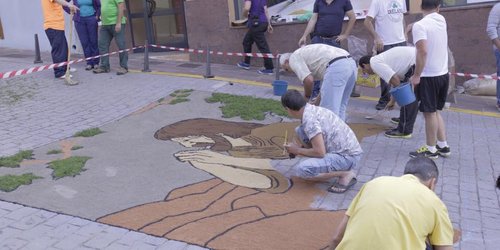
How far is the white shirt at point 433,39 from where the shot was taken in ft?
18.5

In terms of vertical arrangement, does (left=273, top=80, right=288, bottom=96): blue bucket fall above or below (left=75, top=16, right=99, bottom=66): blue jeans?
below

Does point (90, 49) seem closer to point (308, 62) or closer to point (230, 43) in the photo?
point (230, 43)

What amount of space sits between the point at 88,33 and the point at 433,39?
6.60 m

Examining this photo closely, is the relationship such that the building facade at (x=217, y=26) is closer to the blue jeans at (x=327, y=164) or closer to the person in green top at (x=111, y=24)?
the person in green top at (x=111, y=24)

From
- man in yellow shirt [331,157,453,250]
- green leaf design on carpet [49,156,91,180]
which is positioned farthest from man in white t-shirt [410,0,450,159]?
green leaf design on carpet [49,156,91,180]

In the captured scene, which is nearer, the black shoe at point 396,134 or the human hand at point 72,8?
the black shoe at point 396,134

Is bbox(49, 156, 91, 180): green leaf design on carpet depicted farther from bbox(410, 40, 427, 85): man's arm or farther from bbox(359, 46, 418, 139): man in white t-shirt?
bbox(410, 40, 427, 85): man's arm

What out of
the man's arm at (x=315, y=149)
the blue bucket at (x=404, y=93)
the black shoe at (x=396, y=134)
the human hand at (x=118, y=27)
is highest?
the human hand at (x=118, y=27)

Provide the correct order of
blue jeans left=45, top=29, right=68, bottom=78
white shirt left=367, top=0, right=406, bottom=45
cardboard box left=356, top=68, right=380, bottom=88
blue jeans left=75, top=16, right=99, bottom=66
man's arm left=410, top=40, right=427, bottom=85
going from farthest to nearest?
blue jeans left=75, top=16, right=99, bottom=66
blue jeans left=45, top=29, right=68, bottom=78
cardboard box left=356, top=68, right=380, bottom=88
white shirt left=367, top=0, right=406, bottom=45
man's arm left=410, top=40, right=427, bottom=85

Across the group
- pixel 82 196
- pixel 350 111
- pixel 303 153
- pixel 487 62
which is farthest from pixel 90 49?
pixel 487 62

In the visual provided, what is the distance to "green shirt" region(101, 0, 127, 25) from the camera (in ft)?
32.0

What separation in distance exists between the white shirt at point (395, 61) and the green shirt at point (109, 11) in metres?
5.30

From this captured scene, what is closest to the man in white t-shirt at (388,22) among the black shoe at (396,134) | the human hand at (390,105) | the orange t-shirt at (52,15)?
the human hand at (390,105)

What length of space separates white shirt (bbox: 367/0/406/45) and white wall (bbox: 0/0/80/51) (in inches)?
342
